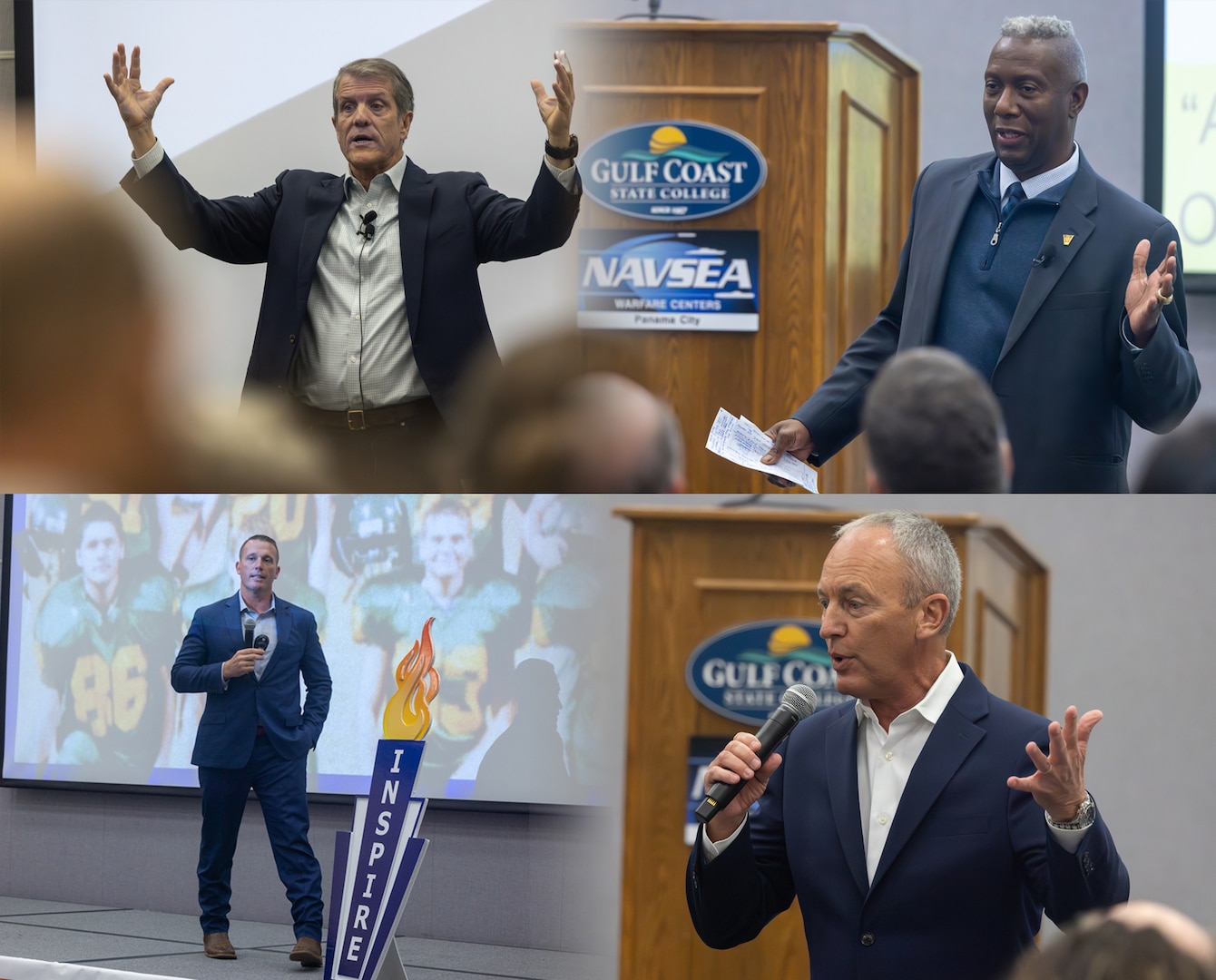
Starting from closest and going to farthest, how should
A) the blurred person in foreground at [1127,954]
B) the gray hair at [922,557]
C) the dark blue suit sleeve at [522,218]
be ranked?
the blurred person in foreground at [1127,954]
the gray hair at [922,557]
the dark blue suit sleeve at [522,218]

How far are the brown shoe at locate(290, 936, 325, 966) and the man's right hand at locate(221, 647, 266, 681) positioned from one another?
0.74 metres

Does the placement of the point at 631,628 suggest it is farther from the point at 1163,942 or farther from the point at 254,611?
the point at 1163,942

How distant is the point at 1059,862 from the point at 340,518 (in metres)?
2.50

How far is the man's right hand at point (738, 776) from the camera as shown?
2.21 m

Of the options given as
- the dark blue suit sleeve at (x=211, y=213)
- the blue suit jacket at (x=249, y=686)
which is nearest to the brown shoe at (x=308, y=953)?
the blue suit jacket at (x=249, y=686)

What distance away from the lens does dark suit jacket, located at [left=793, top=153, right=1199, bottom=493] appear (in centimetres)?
319

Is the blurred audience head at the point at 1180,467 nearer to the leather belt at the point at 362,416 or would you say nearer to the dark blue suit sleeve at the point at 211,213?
the leather belt at the point at 362,416

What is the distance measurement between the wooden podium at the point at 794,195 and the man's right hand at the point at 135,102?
1.51m

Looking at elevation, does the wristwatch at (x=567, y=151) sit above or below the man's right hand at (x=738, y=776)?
above

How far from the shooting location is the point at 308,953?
4.04 metres

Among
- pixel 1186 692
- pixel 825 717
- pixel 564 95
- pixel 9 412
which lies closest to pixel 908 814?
pixel 825 717

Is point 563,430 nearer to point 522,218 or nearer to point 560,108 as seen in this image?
point 522,218

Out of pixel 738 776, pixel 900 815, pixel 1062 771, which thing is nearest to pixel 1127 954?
pixel 1062 771

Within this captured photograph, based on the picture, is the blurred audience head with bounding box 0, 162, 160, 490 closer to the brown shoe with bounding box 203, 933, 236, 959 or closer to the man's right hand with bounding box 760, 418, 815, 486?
the brown shoe with bounding box 203, 933, 236, 959
